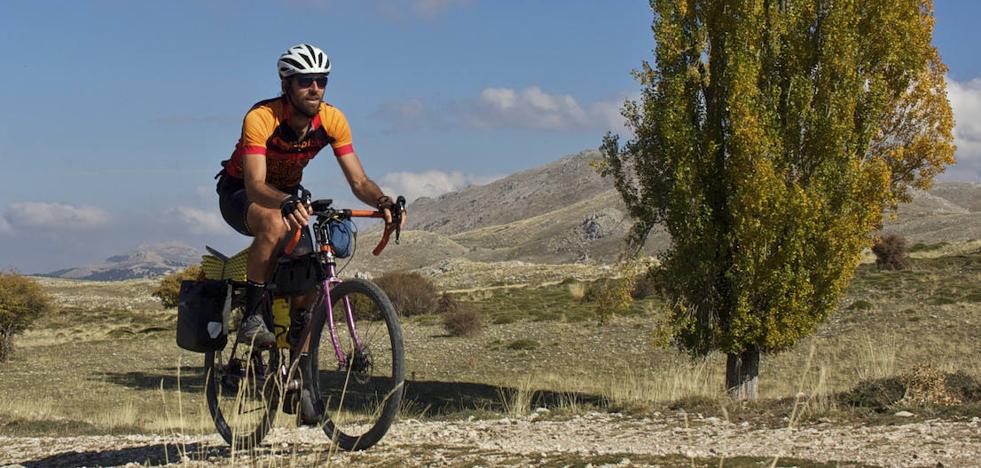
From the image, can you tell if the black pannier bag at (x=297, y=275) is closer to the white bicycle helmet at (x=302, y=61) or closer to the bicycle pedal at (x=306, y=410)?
the bicycle pedal at (x=306, y=410)

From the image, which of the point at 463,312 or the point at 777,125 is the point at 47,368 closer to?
the point at 463,312

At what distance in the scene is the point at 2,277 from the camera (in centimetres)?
4094

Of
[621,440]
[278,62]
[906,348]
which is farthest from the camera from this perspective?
[906,348]

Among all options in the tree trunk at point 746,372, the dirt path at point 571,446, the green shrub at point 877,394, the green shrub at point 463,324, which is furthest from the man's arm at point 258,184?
the green shrub at point 463,324

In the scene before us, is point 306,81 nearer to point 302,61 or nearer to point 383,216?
point 302,61

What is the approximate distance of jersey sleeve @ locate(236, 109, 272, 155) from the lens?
616 cm

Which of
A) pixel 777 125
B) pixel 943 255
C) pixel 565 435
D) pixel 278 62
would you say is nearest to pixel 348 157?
pixel 278 62

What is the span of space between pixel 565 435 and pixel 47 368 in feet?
96.5

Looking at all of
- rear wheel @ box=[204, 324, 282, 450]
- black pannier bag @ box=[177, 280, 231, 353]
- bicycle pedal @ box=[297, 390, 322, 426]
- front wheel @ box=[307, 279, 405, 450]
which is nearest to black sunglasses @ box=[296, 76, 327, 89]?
front wheel @ box=[307, 279, 405, 450]

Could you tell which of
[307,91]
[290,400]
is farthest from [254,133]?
[290,400]

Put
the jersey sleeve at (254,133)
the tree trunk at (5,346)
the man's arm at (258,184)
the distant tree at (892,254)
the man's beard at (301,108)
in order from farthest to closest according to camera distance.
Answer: the distant tree at (892,254)
the tree trunk at (5,346)
the man's beard at (301,108)
the jersey sleeve at (254,133)
the man's arm at (258,184)

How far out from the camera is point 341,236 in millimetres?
6328

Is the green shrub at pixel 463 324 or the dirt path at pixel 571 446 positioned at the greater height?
the green shrub at pixel 463 324

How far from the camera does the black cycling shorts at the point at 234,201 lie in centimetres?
670
